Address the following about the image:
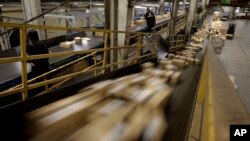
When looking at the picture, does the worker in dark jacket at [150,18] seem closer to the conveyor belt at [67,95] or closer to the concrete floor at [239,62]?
the concrete floor at [239,62]

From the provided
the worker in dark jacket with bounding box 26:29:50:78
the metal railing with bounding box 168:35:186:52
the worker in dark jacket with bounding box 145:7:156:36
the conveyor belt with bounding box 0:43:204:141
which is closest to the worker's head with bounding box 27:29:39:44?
the worker in dark jacket with bounding box 26:29:50:78

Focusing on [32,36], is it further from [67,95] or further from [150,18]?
[150,18]

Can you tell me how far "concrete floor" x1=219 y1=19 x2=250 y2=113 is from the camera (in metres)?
7.69

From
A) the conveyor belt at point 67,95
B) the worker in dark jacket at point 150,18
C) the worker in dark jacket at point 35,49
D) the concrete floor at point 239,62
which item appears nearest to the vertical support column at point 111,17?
the worker in dark jacket at point 35,49

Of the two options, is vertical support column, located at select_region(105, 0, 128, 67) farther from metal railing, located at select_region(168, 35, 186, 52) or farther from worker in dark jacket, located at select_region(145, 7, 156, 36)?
metal railing, located at select_region(168, 35, 186, 52)

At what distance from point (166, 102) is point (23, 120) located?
2.02 m

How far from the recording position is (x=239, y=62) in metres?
11.2

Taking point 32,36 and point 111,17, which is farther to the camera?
point 111,17

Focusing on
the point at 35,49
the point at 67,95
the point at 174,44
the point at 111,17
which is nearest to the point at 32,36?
the point at 35,49

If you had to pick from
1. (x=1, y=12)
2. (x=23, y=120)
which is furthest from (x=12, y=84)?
(x=1, y=12)

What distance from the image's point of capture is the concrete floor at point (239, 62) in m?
7.69

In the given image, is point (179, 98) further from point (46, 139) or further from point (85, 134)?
point (46, 139)

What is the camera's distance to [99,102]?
279cm

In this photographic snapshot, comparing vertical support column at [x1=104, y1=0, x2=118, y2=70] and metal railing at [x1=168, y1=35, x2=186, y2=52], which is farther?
metal railing at [x1=168, y1=35, x2=186, y2=52]
